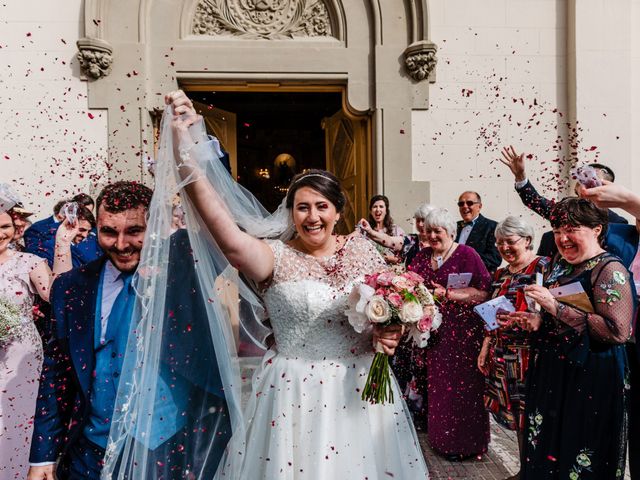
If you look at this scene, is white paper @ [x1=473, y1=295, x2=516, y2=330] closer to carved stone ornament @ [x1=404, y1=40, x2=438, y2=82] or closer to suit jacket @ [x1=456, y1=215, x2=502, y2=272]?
suit jacket @ [x1=456, y1=215, x2=502, y2=272]

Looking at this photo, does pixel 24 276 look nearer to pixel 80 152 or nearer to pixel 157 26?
pixel 80 152

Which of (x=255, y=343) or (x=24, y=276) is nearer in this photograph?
(x=255, y=343)

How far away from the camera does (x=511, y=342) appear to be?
154 inches

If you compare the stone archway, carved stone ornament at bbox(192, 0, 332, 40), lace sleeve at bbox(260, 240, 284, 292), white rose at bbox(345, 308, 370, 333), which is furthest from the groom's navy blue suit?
carved stone ornament at bbox(192, 0, 332, 40)

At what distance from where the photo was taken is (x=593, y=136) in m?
7.19

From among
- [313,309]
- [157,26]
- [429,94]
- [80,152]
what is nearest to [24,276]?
[313,309]

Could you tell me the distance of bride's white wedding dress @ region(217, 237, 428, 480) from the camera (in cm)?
236

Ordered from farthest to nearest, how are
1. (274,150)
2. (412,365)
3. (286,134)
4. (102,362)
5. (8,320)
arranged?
(274,150)
(286,134)
(412,365)
(8,320)
(102,362)

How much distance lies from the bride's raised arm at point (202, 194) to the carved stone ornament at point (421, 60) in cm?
552

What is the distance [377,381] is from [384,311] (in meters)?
0.38

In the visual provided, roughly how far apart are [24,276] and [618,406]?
385 cm

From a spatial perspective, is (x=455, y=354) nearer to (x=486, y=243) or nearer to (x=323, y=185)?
(x=486, y=243)

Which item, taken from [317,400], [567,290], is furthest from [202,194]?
[567,290]

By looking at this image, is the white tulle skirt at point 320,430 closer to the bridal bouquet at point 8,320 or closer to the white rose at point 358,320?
the white rose at point 358,320
